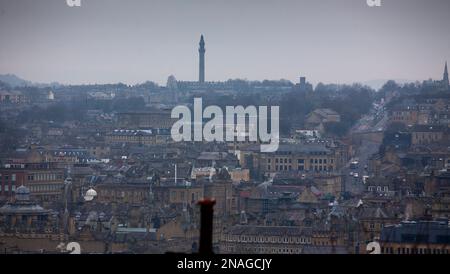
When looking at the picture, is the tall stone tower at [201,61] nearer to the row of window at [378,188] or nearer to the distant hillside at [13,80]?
the distant hillside at [13,80]

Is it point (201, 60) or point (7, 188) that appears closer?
point (7, 188)

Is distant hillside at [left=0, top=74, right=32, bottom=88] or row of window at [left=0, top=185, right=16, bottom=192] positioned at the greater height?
distant hillside at [left=0, top=74, right=32, bottom=88]

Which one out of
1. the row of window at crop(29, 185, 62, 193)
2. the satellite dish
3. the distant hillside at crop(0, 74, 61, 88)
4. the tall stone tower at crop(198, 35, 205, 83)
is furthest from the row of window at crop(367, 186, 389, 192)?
the distant hillside at crop(0, 74, 61, 88)

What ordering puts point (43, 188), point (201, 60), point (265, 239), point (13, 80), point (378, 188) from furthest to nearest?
1. point (201, 60)
2. point (13, 80)
3. point (43, 188)
4. point (378, 188)
5. point (265, 239)

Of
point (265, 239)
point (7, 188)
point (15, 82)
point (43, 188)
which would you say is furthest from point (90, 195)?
point (15, 82)

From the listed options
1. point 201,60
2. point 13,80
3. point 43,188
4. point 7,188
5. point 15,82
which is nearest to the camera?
point 7,188

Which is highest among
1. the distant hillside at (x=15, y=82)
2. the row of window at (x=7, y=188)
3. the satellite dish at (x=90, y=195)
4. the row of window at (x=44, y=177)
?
the distant hillside at (x=15, y=82)

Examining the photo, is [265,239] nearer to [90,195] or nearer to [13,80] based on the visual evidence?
[90,195]

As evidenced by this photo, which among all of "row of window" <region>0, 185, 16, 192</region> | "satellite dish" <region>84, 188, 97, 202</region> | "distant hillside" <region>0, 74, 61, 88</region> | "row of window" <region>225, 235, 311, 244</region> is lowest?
"satellite dish" <region>84, 188, 97, 202</region>

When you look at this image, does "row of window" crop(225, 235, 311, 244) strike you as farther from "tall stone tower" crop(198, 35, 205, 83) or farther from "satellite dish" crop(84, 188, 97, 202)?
"tall stone tower" crop(198, 35, 205, 83)

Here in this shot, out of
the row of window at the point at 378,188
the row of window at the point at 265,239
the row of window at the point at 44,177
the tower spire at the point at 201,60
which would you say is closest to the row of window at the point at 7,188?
the row of window at the point at 44,177
